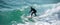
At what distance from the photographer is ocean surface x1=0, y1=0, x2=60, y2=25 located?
183 centimetres

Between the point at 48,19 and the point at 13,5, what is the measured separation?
56 centimetres

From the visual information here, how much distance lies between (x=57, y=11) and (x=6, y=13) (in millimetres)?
764

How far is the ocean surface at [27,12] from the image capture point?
1.83 metres

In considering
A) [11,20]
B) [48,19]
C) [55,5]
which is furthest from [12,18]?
[55,5]

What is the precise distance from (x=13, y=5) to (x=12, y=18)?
196 millimetres

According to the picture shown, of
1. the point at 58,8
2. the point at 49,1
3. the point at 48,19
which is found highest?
the point at 49,1

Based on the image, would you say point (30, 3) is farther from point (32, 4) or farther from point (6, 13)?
point (6, 13)

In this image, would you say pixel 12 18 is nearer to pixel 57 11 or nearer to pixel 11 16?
pixel 11 16

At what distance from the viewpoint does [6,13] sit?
Answer: 184 centimetres

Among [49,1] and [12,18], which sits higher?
[49,1]

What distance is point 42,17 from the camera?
1.84m

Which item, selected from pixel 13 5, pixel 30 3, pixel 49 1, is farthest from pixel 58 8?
pixel 13 5

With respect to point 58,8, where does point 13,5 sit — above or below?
above

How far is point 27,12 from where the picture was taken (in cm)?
184
